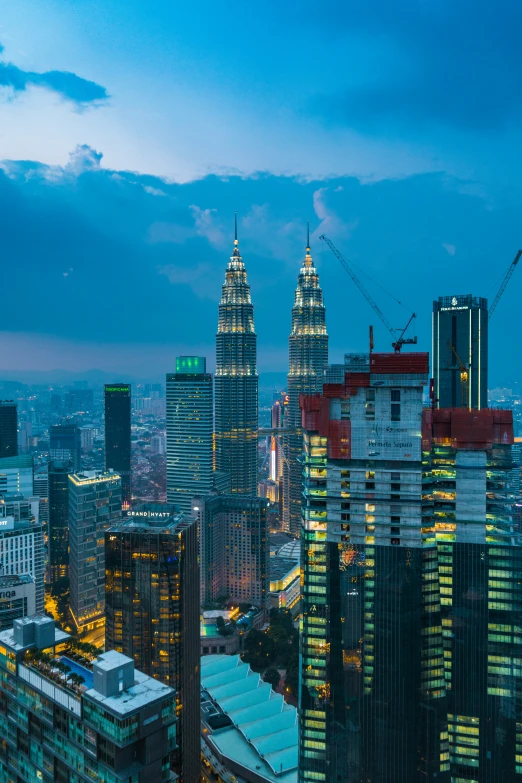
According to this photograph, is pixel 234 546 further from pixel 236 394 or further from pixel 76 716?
pixel 76 716

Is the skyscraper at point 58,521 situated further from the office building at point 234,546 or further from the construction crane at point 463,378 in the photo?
the construction crane at point 463,378

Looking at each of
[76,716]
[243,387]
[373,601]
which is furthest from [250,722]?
[243,387]

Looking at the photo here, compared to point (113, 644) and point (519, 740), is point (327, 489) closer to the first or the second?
point (519, 740)

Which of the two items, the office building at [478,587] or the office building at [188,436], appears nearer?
the office building at [478,587]

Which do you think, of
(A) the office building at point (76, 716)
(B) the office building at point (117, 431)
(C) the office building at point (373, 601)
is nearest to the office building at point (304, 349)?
(B) the office building at point (117, 431)

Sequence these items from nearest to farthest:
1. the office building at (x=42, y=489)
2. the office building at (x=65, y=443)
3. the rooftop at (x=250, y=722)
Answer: the rooftop at (x=250, y=722) < the office building at (x=42, y=489) < the office building at (x=65, y=443)

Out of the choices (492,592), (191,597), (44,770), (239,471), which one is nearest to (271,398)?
(239,471)
